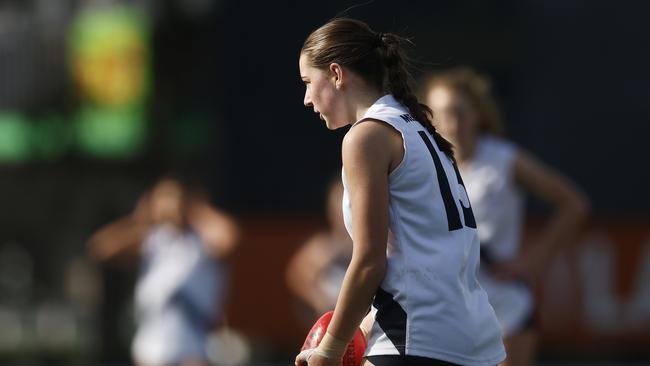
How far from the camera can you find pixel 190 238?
9.20 m

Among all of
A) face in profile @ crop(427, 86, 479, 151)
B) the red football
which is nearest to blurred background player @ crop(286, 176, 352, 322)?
face in profile @ crop(427, 86, 479, 151)

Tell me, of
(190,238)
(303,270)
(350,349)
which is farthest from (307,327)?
(350,349)

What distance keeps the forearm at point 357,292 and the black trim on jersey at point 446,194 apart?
0.25 metres

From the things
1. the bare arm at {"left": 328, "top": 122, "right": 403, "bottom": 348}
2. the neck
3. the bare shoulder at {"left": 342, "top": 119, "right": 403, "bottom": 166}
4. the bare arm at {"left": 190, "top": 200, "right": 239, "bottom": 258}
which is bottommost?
the bare arm at {"left": 190, "top": 200, "right": 239, "bottom": 258}

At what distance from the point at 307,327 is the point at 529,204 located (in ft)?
7.62

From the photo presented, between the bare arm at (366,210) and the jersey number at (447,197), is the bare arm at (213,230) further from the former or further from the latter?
the bare arm at (366,210)

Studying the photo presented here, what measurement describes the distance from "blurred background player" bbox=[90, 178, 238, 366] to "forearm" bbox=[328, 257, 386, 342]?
5141mm

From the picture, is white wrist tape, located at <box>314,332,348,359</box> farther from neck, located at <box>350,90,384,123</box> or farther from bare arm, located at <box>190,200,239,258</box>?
bare arm, located at <box>190,200,239,258</box>

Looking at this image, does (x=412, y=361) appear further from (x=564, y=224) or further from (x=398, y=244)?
(x=564, y=224)

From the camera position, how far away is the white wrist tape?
160 inches

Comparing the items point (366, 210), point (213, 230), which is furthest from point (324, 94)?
point (213, 230)

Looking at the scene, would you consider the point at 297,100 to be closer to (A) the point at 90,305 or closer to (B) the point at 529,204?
(B) the point at 529,204

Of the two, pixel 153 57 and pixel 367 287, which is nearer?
pixel 367 287

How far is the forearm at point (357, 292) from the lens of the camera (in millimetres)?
3975
